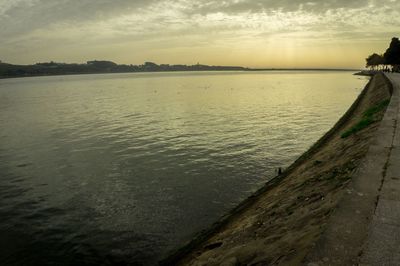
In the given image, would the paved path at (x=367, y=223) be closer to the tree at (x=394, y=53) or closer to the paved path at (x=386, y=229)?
the paved path at (x=386, y=229)

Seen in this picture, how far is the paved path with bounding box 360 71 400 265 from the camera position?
20.4 ft

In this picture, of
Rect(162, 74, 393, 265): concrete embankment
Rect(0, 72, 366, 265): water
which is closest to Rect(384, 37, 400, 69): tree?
Rect(0, 72, 366, 265): water

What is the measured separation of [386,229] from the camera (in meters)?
7.26

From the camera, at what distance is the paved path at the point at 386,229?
20.4 ft

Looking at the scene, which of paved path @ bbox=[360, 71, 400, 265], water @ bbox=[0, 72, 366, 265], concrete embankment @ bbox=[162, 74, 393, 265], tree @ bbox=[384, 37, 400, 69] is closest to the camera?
paved path @ bbox=[360, 71, 400, 265]

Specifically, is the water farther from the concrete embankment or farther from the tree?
the tree

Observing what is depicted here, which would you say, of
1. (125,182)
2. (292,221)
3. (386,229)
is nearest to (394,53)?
(125,182)

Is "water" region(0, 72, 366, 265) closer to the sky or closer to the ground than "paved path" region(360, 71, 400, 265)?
closer to the ground

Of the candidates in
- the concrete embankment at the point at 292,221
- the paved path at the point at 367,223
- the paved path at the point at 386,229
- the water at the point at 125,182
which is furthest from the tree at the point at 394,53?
the paved path at the point at 386,229

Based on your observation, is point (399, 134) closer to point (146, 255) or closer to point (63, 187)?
point (146, 255)

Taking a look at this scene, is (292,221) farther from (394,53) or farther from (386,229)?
(394,53)

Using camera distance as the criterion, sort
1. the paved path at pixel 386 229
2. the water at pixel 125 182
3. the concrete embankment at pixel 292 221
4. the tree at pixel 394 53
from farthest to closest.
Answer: the tree at pixel 394 53, the water at pixel 125 182, the concrete embankment at pixel 292 221, the paved path at pixel 386 229

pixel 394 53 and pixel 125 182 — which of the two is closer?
pixel 125 182

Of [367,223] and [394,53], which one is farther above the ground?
[394,53]
